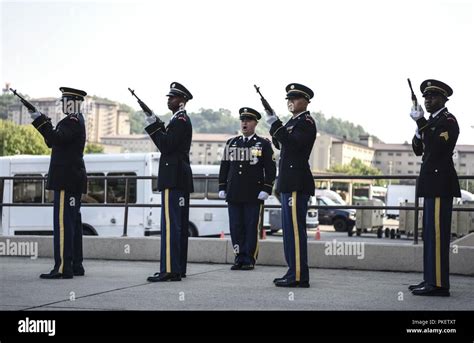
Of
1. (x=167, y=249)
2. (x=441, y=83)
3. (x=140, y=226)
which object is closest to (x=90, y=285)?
(x=167, y=249)

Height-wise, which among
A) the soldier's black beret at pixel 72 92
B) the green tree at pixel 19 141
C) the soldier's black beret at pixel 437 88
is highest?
the green tree at pixel 19 141

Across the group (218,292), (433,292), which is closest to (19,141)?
(218,292)

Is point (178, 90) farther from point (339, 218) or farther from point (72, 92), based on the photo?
point (339, 218)

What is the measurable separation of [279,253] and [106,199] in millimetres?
11787

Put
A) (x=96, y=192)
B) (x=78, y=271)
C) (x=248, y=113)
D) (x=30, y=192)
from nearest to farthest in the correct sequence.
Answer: (x=78, y=271), (x=248, y=113), (x=96, y=192), (x=30, y=192)

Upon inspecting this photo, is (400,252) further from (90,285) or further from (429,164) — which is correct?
(90,285)

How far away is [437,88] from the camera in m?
8.08

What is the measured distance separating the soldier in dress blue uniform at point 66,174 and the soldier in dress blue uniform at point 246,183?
7.55ft

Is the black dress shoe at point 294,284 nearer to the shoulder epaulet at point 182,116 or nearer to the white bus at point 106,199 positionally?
the shoulder epaulet at point 182,116

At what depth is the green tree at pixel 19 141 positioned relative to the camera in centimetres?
9538

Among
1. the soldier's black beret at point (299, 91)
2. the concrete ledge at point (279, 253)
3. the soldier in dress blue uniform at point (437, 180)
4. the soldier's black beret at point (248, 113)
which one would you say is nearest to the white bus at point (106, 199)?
the concrete ledge at point (279, 253)

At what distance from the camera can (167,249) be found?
9.03 m

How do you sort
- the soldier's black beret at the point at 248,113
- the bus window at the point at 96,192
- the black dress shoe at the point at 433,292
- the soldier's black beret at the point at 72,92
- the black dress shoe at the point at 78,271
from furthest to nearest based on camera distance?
1. the bus window at the point at 96,192
2. the soldier's black beret at the point at 248,113
3. the black dress shoe at the point at 78,271
4. the soldier's black beret at the point at 72,92
5. the black dress shoe at the point at 433,292

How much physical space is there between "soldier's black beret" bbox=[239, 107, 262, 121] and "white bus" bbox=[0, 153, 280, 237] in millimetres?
10731
